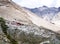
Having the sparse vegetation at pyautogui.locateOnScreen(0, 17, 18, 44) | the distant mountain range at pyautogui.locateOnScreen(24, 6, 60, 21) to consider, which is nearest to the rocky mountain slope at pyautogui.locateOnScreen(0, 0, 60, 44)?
the sparse vegetation at pyautogui.locateOnScreen(0, 17, 18, 44)

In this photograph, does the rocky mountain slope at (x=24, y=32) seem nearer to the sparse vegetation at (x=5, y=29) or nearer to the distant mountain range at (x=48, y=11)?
the sparse vegetation at (x=5, y=29)

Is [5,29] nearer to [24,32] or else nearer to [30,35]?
[24,32]

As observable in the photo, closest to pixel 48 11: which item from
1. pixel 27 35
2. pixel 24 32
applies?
pixel 24 32

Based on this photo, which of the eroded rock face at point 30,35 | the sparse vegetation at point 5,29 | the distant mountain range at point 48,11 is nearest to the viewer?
the sparse vegetation at point 5,29

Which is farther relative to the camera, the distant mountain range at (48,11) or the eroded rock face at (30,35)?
the distant mountain range at (48,11)

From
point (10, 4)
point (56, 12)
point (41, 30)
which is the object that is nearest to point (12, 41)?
point (41, 30)

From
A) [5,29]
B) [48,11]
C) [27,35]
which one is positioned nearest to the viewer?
[27,35]

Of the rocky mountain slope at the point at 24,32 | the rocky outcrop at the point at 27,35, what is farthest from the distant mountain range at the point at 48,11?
the rocky outcrop at the point at 27,35

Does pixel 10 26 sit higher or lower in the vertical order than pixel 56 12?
higher

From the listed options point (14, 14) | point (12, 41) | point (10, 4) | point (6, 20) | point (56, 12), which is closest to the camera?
point (12, 41)

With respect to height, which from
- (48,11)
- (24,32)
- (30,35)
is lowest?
(48,11)

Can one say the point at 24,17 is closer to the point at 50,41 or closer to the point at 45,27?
the point at 45,27
